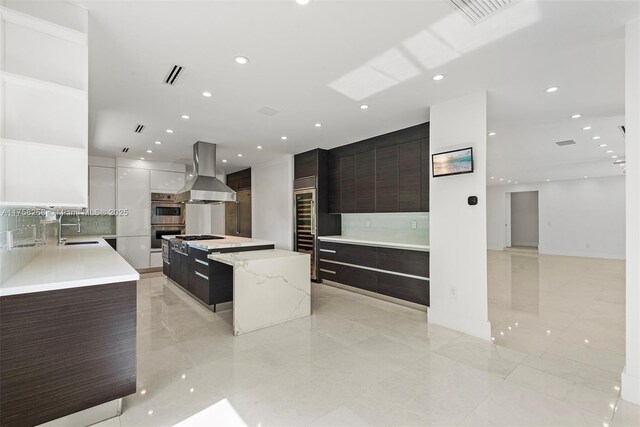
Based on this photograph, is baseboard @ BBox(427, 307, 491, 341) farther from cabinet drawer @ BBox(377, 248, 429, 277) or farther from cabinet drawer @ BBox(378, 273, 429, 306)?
cabinet drawer @ BBox(377, 248, 429, 277)

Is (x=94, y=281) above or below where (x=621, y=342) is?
above

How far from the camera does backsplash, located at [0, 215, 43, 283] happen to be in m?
1.73

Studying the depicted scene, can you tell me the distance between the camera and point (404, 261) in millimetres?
4094

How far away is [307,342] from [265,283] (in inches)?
31.9

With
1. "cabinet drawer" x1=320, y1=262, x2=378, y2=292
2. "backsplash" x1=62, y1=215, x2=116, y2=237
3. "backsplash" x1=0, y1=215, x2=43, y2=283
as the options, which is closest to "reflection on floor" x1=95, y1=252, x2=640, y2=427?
"cabinet drawer" x1=320, y1=262, x2=378, y2=292

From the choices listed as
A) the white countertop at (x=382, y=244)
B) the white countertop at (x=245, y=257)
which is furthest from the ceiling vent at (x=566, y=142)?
the white countertop at (x=245, y=257)

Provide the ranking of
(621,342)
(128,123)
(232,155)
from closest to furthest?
1. (621,342)
2. (128,123)
3. (232,155)

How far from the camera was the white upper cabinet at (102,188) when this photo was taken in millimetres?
6191

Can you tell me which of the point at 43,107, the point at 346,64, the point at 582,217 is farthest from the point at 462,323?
the point at 582,217

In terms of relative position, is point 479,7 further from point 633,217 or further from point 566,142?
point 566,142

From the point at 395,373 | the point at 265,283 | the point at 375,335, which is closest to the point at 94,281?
the point at 265,283

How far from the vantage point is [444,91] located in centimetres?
306

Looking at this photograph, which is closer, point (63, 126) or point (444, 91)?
point (63, 126)

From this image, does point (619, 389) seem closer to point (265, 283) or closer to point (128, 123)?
point (265, 283)
